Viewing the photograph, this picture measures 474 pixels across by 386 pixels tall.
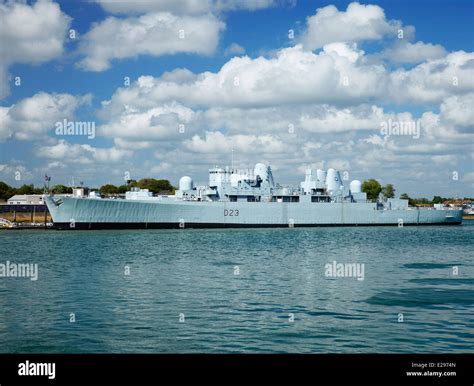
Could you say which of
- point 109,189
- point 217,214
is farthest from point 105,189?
point 217,214

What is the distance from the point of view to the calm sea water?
12211mm

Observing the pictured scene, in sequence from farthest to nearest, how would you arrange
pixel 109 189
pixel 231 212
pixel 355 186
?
1. pixel 109 189
2. pixel 355 186
3. pixel 231 212

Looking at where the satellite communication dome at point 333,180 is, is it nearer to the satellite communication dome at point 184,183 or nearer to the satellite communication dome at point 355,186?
the satellite communication dome at point 355,186

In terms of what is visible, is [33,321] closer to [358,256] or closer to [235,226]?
[358,256]

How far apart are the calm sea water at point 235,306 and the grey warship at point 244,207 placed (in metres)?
31.8

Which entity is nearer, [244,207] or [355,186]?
[244,207]

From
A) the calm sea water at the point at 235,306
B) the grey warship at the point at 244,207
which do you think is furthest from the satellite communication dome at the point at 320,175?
the calm sea water at the point at 235,306

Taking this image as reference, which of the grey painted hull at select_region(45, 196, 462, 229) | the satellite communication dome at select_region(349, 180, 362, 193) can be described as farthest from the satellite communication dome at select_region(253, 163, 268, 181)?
the satellite communication dome at select_region(349, 180, 362, 193)

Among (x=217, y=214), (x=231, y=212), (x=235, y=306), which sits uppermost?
(x=231, y=212)

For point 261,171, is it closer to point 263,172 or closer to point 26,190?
point 263,172

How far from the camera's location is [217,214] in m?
68.0

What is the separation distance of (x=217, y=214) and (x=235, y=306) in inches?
2037

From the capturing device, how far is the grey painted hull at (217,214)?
202 feet
